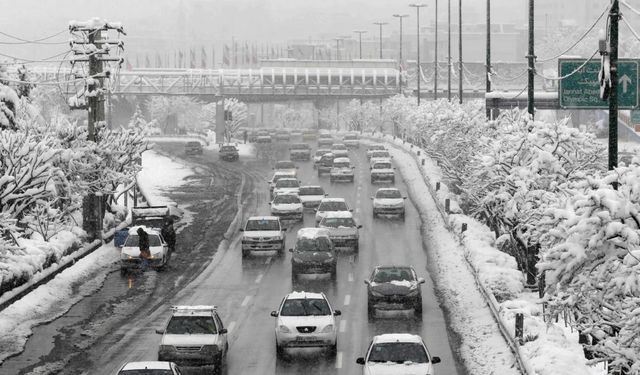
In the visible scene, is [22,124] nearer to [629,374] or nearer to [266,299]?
[266,299]

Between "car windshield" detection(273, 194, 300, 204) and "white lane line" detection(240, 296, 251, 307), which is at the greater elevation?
"car windshield" detection(273, 194, 300, 204)

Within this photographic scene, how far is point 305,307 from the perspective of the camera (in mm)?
28562

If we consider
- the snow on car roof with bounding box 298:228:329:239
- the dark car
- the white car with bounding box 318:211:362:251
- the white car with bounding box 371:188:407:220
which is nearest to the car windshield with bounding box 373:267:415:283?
the dark car

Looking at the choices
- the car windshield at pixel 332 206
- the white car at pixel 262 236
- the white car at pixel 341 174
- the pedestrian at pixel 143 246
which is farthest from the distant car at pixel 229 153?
the pedestrian at pixel 143 246

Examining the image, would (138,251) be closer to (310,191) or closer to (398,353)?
(310,191)

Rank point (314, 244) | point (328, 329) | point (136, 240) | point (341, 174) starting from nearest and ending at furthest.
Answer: point (328, 329) < point (314, 244) < point (136, 240) < point (341, 174)

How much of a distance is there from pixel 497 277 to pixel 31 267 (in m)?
15.1

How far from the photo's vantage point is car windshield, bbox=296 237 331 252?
132ft

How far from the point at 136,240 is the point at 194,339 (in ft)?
55.7

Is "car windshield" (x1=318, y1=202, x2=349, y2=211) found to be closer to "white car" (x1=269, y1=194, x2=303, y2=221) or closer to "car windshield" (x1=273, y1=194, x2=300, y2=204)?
"white car" (x1=269, y1=194, x2=303, y2=221)

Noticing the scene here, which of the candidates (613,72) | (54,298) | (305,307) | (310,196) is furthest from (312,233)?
(310,196)

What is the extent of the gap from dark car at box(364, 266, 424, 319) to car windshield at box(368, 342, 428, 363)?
8.34 metres

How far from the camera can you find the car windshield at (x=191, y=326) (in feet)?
87.5

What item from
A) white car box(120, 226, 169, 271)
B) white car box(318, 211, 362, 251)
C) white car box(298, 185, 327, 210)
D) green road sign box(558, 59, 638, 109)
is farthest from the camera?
white car box(298, 185, 327, 210)
